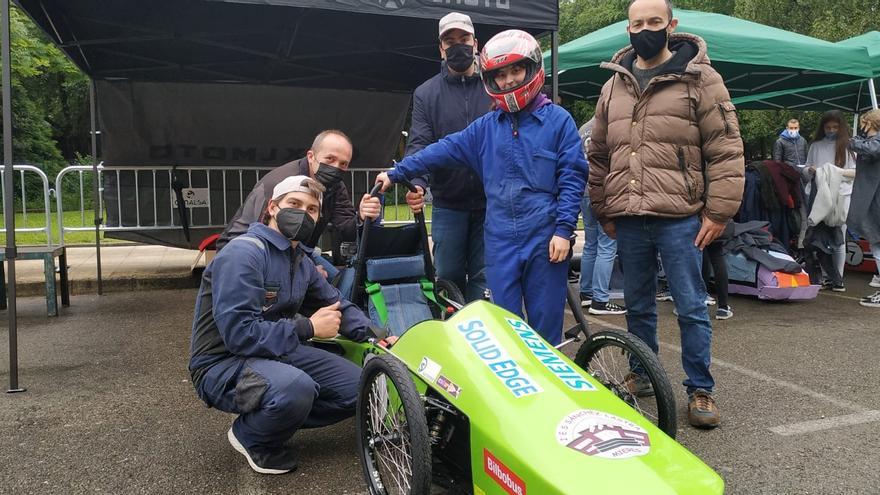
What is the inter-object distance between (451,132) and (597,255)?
2659mm

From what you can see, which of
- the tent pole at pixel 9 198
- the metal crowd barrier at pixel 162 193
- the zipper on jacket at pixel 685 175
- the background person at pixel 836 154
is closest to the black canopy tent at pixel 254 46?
the tent pole at pixel 9 198

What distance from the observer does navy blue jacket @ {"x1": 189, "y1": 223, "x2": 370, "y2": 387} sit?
2664mm

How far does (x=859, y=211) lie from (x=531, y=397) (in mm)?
5879

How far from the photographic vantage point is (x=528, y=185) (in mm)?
2961

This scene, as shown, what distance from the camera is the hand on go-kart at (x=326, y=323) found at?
2848 millimetres

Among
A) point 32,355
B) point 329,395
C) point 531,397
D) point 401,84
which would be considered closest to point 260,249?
point 329,395

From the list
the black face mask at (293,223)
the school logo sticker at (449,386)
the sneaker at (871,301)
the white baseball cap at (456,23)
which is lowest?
the sneaker at (871,301)

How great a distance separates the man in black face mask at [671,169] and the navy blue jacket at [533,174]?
0.40 m

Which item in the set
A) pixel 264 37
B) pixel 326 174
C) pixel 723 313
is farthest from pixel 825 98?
pixel 326 174

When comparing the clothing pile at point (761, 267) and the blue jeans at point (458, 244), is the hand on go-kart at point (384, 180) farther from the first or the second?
the clothing pile at point (761, 267)

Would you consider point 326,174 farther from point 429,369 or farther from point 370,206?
point 429,369

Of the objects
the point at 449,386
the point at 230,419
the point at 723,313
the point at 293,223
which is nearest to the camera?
the point at 449,386

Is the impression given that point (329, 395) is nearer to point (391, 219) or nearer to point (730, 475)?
point (730, 475)

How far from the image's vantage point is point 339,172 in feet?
12.1
